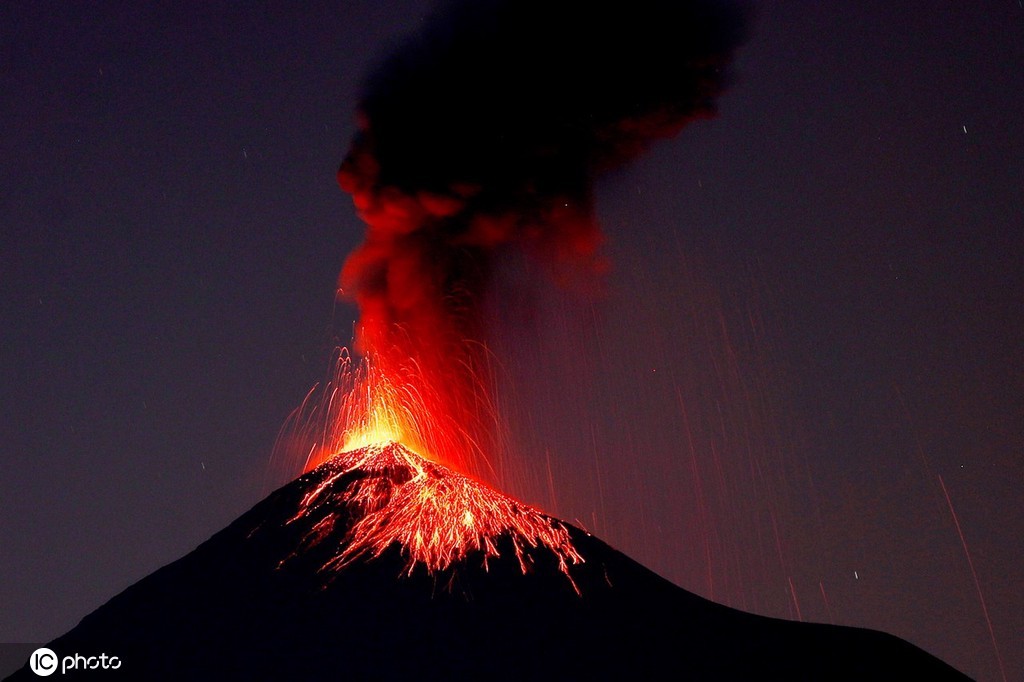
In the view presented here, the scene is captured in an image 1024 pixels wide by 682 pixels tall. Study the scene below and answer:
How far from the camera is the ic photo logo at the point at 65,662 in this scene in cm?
3499

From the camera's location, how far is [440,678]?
32.6 meters

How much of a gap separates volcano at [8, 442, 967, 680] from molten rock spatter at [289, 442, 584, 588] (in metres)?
0.08

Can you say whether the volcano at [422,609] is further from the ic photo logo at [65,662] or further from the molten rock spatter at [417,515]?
the ic photo logo at [65,662]

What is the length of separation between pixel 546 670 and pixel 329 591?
834 cm

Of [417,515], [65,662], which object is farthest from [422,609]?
[65,662]

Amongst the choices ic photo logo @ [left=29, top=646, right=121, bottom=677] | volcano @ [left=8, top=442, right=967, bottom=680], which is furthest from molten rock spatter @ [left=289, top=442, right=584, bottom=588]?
ic photo logo @ [left=29, top=646, right=121, bottom=677]

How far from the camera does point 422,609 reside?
3575 centimetres

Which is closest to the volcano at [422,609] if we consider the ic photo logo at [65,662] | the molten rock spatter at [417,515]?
the molten rock spatter at [417,515]

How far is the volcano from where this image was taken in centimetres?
3406

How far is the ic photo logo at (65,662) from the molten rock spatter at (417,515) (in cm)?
796

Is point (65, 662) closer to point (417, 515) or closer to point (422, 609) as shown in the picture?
point (422, 609)

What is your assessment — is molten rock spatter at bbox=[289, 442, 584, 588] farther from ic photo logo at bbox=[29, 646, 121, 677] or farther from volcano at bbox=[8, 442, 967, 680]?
Answer: ic photo logo at bbox=[29, 646, 121, 677]

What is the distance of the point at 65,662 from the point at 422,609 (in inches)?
485

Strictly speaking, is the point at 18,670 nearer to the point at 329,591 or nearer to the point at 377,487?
the point at 329,591
